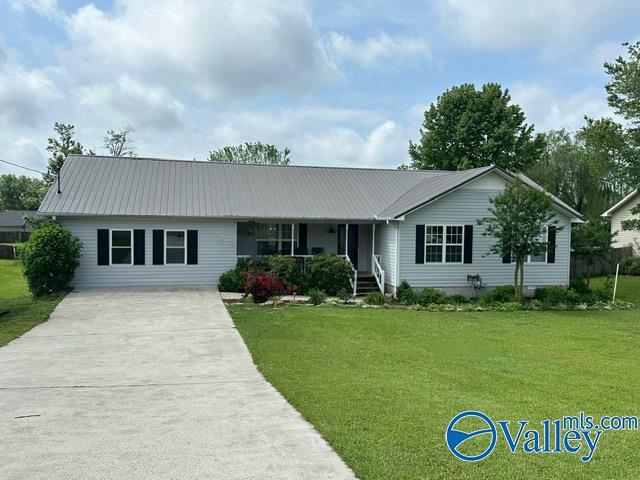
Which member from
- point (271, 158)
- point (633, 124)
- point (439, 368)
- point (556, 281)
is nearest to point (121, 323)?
point (439, 368)

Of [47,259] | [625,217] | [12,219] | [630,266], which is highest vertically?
[625,217]

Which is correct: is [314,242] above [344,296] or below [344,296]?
above

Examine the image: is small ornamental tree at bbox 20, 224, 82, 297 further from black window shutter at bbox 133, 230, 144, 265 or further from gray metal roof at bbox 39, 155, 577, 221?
black window shutter at bbox 133, 230, 144, 265

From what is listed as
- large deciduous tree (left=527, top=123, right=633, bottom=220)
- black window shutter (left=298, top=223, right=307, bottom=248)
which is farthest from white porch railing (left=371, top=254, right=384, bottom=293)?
large deciduous tree (left=527, top=123, right=633, bottom=220)

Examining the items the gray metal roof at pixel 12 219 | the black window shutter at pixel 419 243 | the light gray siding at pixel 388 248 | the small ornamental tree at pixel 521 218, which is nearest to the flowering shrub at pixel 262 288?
the light gray siding at pixel 388 248

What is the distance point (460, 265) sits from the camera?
1883 centimetres

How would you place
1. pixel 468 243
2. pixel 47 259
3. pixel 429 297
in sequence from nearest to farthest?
pixel 47 259, pixel 429 297, pixel 468 243

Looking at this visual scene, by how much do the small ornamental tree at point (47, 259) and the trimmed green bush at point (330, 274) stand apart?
8.04 meters

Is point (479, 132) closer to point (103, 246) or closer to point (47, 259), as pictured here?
point (103, 246)

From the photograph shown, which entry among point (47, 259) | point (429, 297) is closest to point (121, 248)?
point (47, 259)

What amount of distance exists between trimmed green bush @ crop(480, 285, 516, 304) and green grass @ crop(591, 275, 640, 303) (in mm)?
4792

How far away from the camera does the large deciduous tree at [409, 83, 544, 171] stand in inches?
1377

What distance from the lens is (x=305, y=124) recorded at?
3111cm

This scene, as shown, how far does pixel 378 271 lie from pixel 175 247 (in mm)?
7561
